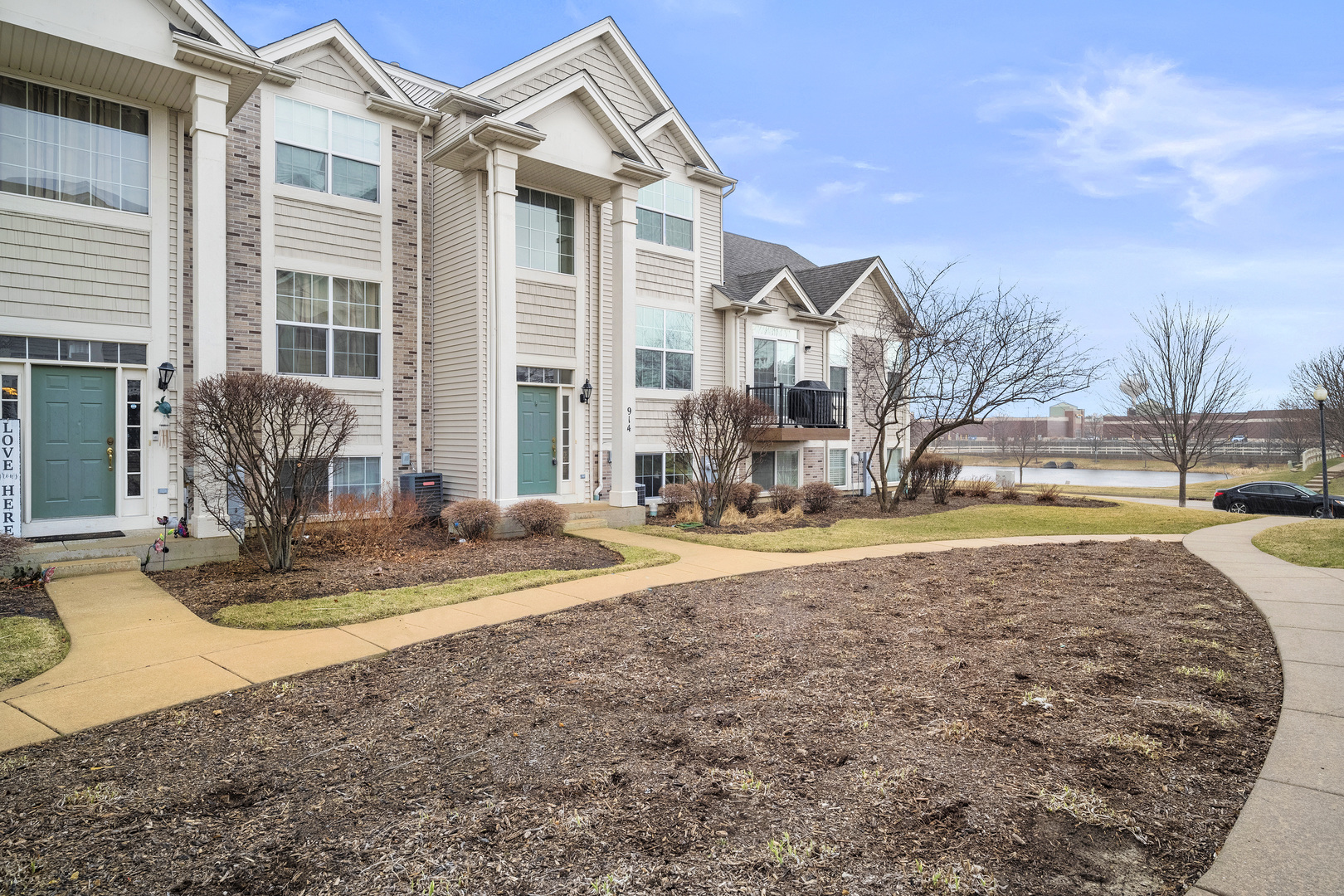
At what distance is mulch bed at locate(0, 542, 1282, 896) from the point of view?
8.16 ft

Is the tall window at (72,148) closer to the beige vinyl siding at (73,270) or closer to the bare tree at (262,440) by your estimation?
the beige vinyl siding at (73,270)

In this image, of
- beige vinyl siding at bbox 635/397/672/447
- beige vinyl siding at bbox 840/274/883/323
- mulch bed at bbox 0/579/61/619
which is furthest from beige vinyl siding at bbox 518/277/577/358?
beige vinyl siding at bbox 840/274/883/323

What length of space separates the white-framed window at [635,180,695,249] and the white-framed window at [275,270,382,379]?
229 inches

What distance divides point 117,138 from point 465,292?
4.90 metres

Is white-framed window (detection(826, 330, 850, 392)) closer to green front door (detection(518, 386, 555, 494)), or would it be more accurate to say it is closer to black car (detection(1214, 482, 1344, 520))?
green front door (detection(518, 386, 555, 494))

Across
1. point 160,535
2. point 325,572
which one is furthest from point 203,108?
point 325,572

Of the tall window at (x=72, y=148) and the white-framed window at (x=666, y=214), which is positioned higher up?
the white-framed window at (x=666, y=214)

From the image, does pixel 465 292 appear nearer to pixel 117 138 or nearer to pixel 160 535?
pixel 117 138

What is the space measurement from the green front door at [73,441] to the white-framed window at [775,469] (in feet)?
40.8

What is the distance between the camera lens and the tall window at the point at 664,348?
Result: 14.8 meters

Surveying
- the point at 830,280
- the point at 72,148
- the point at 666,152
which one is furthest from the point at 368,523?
the point at 830,280

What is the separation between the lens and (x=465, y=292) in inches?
470

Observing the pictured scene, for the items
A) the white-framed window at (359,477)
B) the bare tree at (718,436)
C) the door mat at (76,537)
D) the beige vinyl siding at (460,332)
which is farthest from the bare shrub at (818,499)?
the door mat at (76,537)

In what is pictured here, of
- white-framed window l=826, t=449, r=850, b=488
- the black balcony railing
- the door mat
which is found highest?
the black balcony railing
